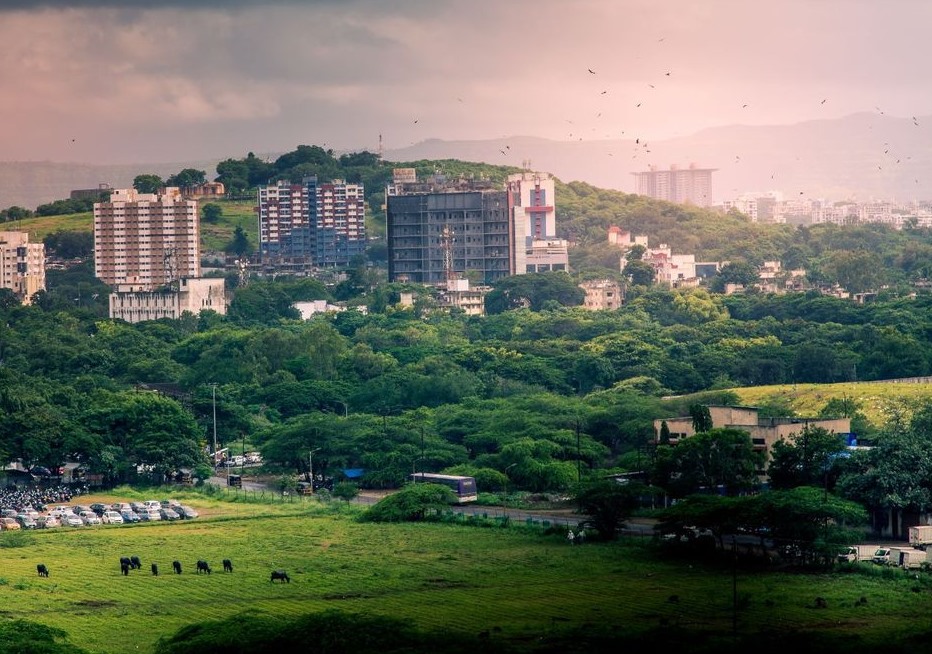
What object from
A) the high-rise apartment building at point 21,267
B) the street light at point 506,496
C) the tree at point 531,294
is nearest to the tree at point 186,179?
the high-rise apartment building at point 21,267

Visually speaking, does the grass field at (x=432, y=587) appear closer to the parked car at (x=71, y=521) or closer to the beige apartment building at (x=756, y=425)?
the parked car at (x=71, y=521)

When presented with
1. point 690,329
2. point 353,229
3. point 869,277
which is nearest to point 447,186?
point 353,229

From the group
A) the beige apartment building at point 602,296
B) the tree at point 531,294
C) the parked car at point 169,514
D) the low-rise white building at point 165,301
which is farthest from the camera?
the low-rise white building at point 165,301

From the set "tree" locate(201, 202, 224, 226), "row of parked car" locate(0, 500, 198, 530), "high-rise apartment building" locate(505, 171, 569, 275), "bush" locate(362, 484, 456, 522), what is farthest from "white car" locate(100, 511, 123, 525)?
"tree" locate(201, 202, 224, 226)

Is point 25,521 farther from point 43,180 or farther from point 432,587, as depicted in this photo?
point 43,180

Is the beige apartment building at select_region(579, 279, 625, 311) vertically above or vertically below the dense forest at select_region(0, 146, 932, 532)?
above

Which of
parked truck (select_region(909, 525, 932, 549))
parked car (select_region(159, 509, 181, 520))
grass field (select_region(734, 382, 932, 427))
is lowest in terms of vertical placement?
parked car (select_region(159, 509, 181, 520))

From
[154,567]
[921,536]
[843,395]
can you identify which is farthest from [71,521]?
[843,395]

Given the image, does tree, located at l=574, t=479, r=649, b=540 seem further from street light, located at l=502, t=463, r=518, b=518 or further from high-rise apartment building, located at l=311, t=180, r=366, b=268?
high-rise apartment building, located at l=311, t=180, r=366, b=268
